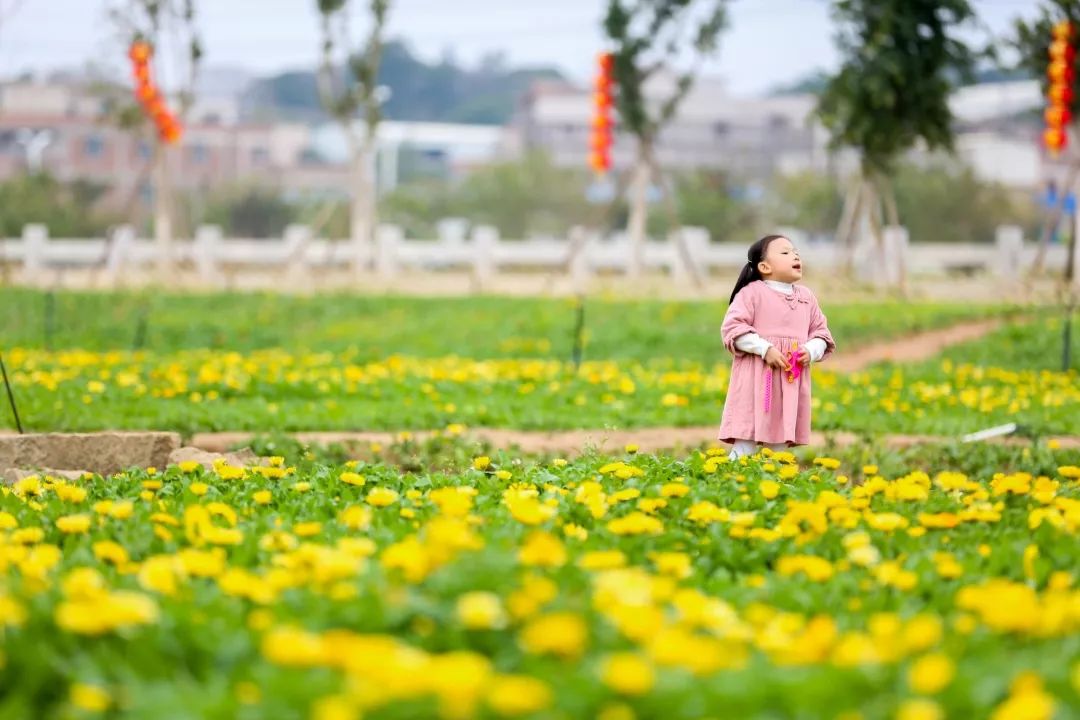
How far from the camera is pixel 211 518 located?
4.81 m

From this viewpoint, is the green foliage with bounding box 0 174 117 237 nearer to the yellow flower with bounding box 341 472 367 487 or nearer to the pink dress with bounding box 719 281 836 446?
the pink dress with bounding box 719 281 836 446

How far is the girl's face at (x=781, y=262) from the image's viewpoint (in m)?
6.55

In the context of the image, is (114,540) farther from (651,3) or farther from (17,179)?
(17,179)

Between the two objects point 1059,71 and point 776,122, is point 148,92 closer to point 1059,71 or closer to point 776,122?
point 1059,71

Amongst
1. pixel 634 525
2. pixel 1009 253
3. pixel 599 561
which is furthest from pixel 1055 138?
pixel 599 561

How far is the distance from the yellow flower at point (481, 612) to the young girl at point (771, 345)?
3682mm

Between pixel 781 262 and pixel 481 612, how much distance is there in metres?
4.05

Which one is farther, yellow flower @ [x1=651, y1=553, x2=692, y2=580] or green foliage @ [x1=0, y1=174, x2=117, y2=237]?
green foliage @ [x1=0, y1=174, x2=117, y2=237]

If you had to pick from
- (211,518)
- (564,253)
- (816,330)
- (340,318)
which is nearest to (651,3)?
(564,253)

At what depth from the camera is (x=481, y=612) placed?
2758 mm

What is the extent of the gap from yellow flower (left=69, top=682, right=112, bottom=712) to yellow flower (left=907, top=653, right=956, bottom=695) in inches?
52.5

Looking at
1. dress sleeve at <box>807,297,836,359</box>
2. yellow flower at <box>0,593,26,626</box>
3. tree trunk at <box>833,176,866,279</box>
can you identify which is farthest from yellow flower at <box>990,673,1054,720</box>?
tree trunk at <box>833,176,866,279</box>

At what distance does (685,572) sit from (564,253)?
2507 centimetres

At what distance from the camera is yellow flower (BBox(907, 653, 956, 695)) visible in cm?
250
